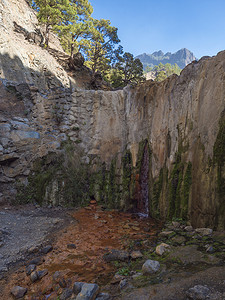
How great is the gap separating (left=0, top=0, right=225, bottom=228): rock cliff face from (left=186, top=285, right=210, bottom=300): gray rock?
2.94m

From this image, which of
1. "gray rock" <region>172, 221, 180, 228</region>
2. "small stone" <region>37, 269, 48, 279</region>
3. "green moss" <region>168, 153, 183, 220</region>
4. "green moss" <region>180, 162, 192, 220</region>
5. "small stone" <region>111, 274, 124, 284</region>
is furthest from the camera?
"green moss" <region>168, 153, 183, 220</region>

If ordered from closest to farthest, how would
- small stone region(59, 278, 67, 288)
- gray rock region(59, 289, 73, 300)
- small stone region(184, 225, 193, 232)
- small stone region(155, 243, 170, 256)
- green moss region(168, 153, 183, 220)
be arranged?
1. gray rock region(59, 289, 73, 300)
2. small stone region(59, 278, 67, 288)
3. small stone region(155, 243, 170, 256)
4. small stone region(184, 225, 193, 232)
5. green moss region(168, 153, 183, 220)

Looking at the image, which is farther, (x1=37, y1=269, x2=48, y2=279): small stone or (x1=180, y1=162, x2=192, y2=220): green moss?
(x1=180, y1=162, x2=192, y2=220): green moss

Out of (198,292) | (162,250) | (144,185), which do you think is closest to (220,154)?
(162,250)

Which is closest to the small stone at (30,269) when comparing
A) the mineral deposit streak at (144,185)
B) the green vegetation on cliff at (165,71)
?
the mineral deposit streak at (144,185)

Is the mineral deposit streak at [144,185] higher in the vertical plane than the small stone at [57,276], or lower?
higher

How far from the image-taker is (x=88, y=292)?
2.84 metres

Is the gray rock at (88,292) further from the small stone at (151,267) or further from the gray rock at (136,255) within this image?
the gray rock at (136,255)

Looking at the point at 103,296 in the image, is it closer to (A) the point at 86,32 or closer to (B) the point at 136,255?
(B) the point at 136,255

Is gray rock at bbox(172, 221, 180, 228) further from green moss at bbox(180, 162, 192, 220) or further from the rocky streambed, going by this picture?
green moss at bbox(180, 162, 192, 220)

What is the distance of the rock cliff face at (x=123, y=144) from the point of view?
222 inches

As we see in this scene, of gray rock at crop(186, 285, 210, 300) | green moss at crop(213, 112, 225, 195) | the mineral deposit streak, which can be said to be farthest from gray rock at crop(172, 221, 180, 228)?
gray rock at crop(186, 285, 210, 300)

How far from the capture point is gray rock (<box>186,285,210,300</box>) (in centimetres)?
214

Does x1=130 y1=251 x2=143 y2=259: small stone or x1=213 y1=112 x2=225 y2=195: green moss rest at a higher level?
x1=213 y1=112 x2=225 y2=195: green moss
